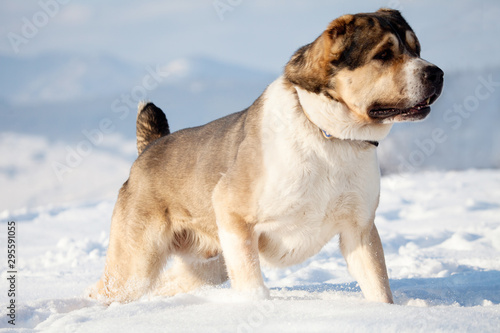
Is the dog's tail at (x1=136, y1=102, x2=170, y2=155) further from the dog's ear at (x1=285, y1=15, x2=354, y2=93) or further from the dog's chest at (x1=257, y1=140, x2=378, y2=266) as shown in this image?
the dog's ear at (x1=285, y1=15, x2=354, y2=93)

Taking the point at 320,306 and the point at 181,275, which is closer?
the point at 320,306

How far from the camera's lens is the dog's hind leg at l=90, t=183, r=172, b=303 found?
5352 millimetres

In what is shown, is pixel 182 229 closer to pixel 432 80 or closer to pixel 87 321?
pixel 87 321

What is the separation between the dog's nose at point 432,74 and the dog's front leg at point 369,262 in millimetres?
1266

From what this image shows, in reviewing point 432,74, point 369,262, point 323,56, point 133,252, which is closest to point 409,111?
point 432,74

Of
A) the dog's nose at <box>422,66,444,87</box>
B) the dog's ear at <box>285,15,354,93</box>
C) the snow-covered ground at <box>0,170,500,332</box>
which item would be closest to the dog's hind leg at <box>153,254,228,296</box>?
the snow-covered ground at <box>0,170,500,332</box>

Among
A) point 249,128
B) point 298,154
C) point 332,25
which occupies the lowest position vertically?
point 298,154

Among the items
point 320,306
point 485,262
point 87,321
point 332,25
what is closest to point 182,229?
point 87,321

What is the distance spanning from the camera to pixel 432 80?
12.4 ft

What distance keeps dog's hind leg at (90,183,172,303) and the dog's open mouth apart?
2.35 m

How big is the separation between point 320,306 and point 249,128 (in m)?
1.53

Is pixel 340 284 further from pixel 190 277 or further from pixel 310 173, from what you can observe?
pixel 310 173

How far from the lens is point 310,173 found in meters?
4.11

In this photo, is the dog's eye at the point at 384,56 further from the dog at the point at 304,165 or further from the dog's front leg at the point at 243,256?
the dog's front leg at the point at 243,256
